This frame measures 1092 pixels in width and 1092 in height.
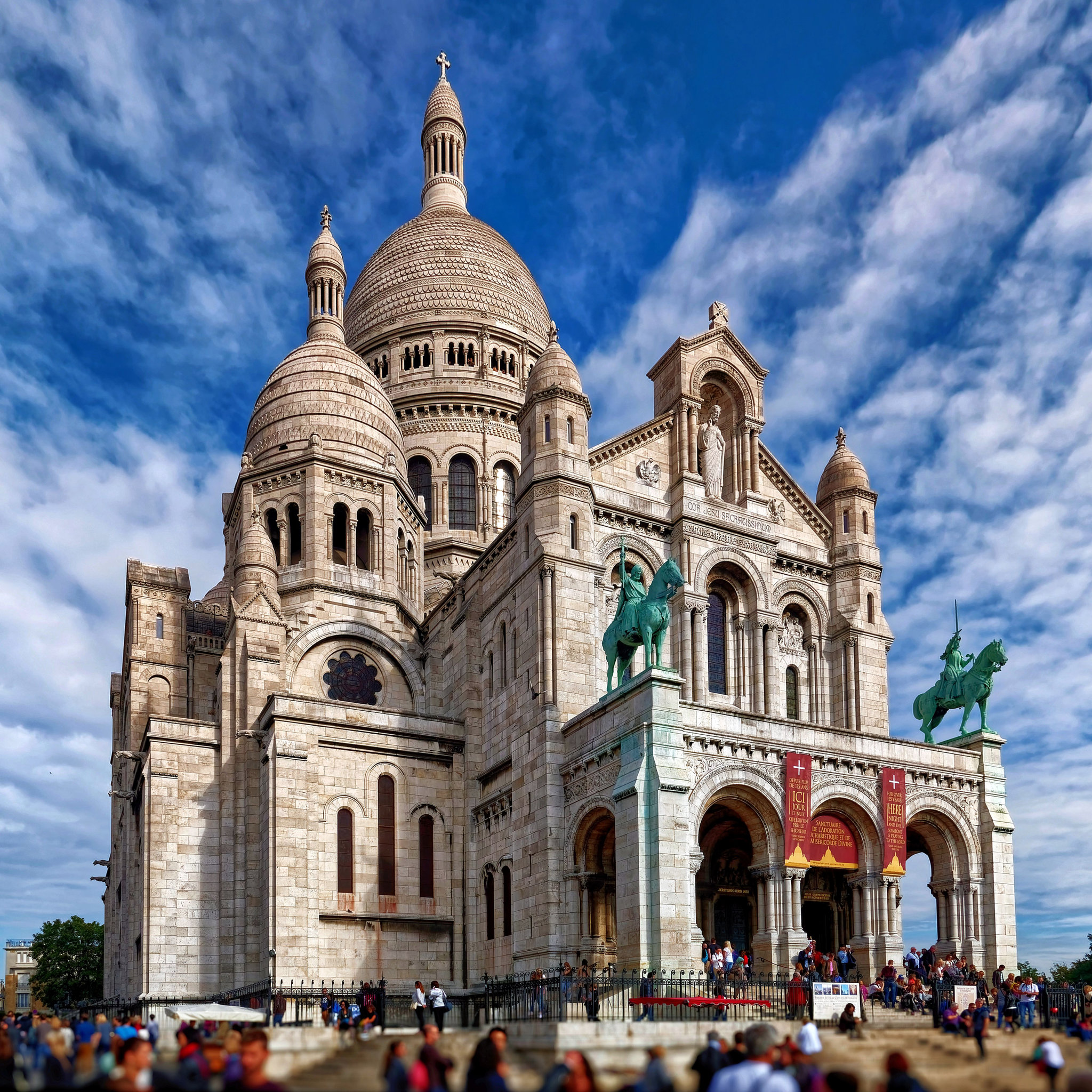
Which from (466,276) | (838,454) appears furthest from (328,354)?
(838,454)

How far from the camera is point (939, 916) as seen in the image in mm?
38250

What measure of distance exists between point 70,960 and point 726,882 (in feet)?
206

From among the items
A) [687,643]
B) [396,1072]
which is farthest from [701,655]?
[396,1072]

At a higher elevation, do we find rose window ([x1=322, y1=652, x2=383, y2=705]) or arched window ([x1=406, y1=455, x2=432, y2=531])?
arched window ([x1=406, y1=455, x2=432, y2=531])

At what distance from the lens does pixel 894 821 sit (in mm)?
36281

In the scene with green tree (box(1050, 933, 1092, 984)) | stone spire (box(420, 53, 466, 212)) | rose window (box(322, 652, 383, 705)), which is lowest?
green tree (box(1050, 933, 1092, 984))

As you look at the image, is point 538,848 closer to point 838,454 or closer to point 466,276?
point 838,454

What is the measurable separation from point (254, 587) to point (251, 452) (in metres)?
9.59

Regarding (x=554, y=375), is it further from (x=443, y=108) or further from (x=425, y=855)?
(x=443, y=108)

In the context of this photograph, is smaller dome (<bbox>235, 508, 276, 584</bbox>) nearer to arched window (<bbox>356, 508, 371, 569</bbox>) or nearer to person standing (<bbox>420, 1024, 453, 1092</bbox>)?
arched window (<bbox>356, 508, 371, 569</bbox>)

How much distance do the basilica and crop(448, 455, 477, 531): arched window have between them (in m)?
8.89

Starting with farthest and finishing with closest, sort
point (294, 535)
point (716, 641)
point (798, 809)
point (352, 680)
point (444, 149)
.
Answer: point (444, 149), point (294, 535), point (352, 680), point (716, 641), point (798, 809)

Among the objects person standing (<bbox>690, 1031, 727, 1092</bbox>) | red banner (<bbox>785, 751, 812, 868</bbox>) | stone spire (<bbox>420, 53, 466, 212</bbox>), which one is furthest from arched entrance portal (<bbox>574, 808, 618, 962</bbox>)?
stone spire (<bbox>420, 53, 466, 212</bbox>)

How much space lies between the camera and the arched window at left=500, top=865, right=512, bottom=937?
3869cm
